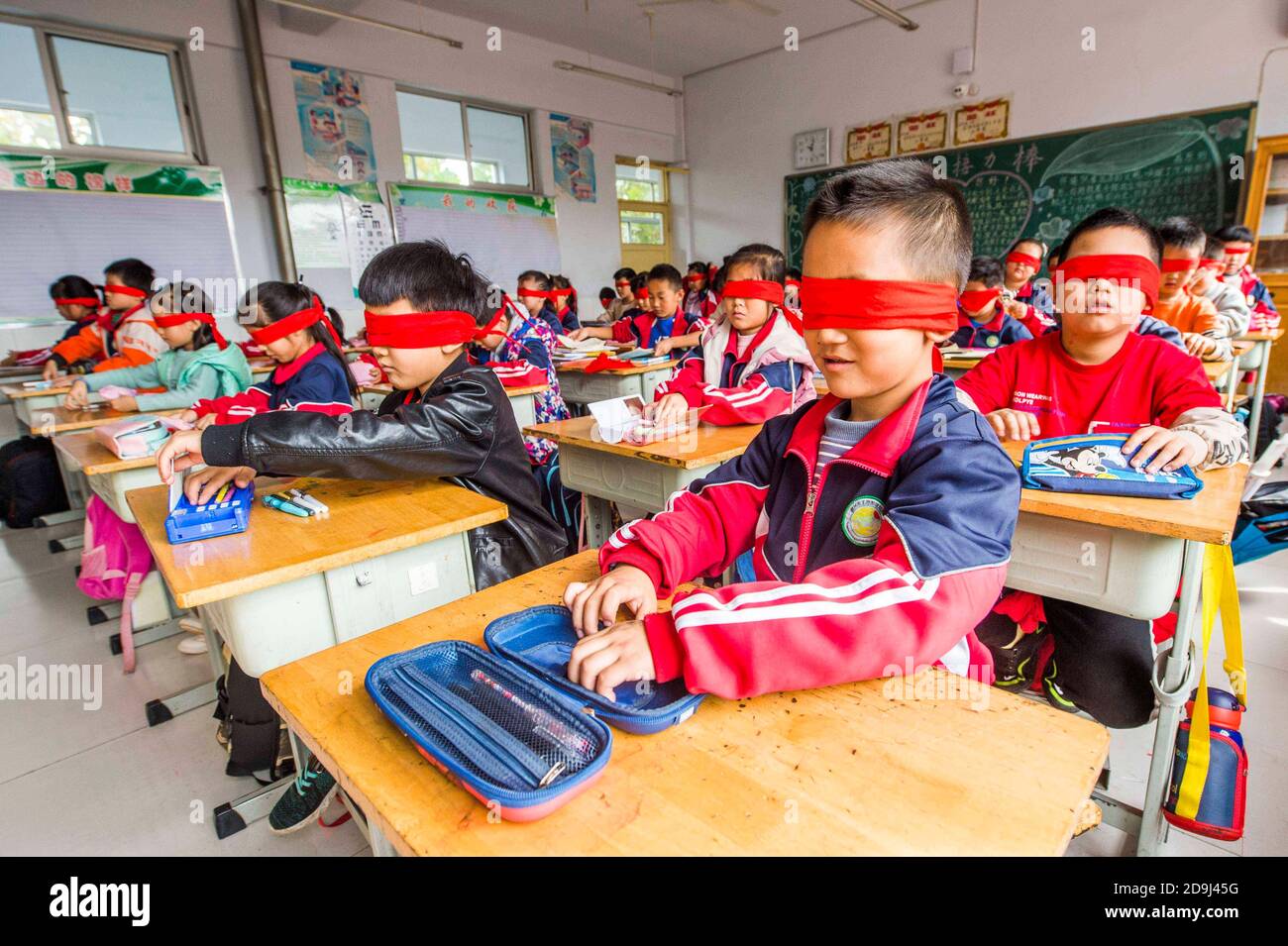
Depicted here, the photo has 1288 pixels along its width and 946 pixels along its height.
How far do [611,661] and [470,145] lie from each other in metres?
8.12

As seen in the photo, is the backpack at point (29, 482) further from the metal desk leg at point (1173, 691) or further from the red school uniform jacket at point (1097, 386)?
the metal desk leg at point (1173, 691)

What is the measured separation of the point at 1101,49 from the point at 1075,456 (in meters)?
6.88

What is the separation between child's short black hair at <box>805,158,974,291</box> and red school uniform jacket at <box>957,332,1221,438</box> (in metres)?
0.96

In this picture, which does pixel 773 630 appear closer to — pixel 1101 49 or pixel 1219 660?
pixel 1219 660

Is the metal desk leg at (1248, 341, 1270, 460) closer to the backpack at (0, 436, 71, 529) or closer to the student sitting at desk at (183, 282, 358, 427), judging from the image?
the student sitting at desk at (183, 282, 358, 427)

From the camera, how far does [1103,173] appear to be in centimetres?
641

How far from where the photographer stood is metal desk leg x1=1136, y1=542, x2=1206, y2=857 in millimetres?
1367

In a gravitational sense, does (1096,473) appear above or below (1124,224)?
below

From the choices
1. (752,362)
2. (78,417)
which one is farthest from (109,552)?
(752,362)

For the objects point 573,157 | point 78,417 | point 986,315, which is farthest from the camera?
point 573,157

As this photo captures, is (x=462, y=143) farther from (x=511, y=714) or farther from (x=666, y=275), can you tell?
(x=511, y=714)

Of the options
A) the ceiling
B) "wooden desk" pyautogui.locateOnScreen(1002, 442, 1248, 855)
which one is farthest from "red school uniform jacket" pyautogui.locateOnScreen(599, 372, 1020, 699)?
the ceiling

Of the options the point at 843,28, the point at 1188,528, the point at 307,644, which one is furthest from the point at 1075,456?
the point at 843,28
